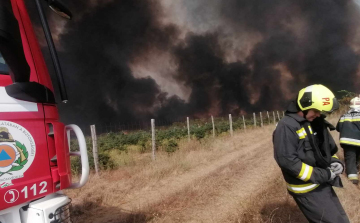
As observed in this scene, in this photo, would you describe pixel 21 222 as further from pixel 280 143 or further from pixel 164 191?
pixel 164 191

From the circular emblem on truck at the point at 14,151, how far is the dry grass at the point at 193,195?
2.80m

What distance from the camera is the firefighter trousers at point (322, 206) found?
208cm

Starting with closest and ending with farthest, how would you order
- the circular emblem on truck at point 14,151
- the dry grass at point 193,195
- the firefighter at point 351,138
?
the circular emblem on truck at point 14,151 → the dry grass at point 193,195 → the firefighter at point 351,138

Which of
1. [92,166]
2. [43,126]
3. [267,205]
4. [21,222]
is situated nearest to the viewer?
[21,222]

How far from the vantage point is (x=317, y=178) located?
2031 millimetres

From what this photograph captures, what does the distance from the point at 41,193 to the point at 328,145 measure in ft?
7.69

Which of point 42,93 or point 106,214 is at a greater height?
point 42,93

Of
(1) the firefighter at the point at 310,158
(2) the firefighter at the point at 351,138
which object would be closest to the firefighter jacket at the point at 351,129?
(2) the firefighter at the point at 351,138

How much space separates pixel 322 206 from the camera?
6.99 ft

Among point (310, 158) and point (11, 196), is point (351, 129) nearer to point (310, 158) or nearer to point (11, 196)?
point (310, 158)

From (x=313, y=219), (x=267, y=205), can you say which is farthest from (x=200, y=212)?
(x=313, y=219)

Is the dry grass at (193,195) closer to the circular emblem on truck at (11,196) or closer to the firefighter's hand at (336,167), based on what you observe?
the firefighter's hand at (336,167)

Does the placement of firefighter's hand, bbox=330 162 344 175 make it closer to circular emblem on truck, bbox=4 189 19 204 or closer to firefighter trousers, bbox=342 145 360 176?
circular emblem on truck, bbox=4 189 19 204

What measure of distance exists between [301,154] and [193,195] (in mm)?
3079
